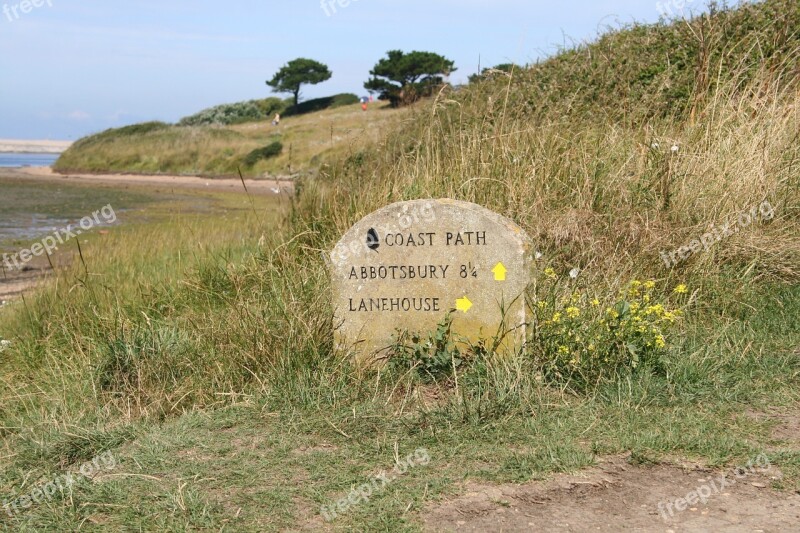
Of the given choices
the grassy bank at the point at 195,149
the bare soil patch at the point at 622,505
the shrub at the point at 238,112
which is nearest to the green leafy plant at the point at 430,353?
the bare soil patch at the point at 622,505

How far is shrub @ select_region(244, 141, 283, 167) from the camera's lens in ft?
115

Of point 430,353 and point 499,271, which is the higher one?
point 499,271

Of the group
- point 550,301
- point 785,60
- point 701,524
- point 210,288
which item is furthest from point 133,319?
point 785,60

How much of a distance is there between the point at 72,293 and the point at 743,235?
592 cm

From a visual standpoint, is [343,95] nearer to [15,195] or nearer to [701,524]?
[15,195]

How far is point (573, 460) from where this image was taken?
13.1 ft

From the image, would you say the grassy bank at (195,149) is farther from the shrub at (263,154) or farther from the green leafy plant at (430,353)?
the green leafy plant at (430,353)

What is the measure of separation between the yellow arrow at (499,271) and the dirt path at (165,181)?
22.0m

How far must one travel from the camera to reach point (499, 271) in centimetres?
510

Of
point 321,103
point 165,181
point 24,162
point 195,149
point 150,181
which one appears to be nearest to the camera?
point 165,181

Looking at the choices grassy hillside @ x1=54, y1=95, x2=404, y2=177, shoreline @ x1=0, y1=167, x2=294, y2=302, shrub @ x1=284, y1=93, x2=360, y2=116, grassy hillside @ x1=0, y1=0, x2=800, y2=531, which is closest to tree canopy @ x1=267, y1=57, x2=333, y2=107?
shrub @ x1=284, y1=93, x2=360, y2=116

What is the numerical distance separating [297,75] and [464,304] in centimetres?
5654

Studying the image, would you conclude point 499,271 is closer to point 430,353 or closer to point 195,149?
point 430,353

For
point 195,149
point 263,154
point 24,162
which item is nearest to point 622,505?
point 263,154
